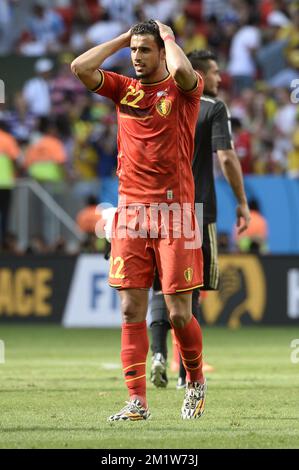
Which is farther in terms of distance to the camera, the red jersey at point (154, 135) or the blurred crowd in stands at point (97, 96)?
the blurred crowd in stands at point (97, 96)

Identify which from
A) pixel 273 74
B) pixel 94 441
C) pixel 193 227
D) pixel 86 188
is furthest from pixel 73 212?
pixel 94 441

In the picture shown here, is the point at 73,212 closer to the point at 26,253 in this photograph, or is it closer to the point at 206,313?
the point at 26,253

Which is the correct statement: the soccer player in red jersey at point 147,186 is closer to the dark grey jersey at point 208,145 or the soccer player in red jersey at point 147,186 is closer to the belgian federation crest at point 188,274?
the belgian federation crest at point 188,274

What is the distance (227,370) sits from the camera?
12.2 m

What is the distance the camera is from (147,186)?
27.1ft

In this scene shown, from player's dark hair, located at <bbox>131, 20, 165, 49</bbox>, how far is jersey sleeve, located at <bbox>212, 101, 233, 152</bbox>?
2058 millimetres

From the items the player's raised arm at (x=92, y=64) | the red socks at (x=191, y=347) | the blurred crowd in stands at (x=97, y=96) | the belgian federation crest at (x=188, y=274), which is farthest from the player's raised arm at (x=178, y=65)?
the blurred crowd in stands at (x=97, y=96)

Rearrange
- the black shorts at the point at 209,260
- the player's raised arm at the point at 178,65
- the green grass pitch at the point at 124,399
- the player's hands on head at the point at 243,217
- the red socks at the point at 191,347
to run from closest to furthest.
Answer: the green grass pitch at the point at 124,399 < the player's raised arm at the point at 178,65 < the red socks at the point at 191,347 < the player's hands on head at the point at 243,217 < the black shorts at the point at 209,260

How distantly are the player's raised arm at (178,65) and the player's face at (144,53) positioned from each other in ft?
0.33

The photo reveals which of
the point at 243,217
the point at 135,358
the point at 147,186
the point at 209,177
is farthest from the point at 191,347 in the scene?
the point at 209,177

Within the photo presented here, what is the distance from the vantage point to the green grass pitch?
727 cm

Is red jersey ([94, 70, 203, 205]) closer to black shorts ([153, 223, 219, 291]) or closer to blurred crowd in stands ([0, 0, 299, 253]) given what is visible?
black shorts ([153, 223, 219, 291])

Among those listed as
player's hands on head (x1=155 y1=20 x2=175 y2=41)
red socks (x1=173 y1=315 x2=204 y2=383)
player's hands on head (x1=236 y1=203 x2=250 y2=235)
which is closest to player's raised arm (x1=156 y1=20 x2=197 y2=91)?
player's hands on head (x1=155 y1=20 x2=175 y2=41)

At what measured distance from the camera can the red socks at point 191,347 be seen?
8391 mm
